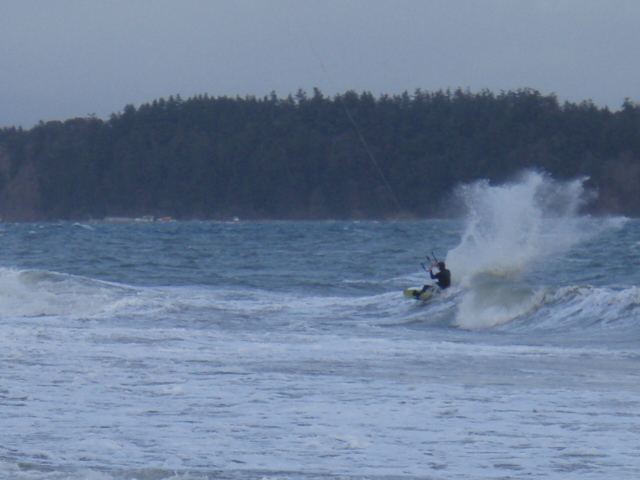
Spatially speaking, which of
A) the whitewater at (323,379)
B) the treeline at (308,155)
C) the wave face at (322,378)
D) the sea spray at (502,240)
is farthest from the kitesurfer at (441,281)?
the treeline at (308,155)

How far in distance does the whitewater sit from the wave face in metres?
0.03

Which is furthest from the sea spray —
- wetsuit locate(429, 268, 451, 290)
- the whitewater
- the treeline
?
the treeline

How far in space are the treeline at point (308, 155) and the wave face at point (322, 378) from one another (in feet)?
200

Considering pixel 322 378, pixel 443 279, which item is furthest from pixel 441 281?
pixel 322 378

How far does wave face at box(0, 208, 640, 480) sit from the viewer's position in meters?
8.94

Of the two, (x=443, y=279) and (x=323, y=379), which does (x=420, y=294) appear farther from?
(x=323, y=379)

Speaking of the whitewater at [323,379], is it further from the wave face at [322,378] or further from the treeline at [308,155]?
the treeline at [308,155]

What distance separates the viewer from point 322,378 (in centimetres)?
1260

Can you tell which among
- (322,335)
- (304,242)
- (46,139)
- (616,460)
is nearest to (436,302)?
(322,335)

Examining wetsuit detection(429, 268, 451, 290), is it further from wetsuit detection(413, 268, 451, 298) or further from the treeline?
the treeline

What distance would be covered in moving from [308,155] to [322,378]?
94.2 metres

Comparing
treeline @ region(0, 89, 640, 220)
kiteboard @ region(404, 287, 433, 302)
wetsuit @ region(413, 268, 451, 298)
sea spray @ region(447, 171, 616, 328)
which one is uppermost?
treeline @ region(0, 89, 640, 220)

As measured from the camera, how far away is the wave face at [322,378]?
29.3 ft

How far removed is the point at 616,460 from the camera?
28.9ft
